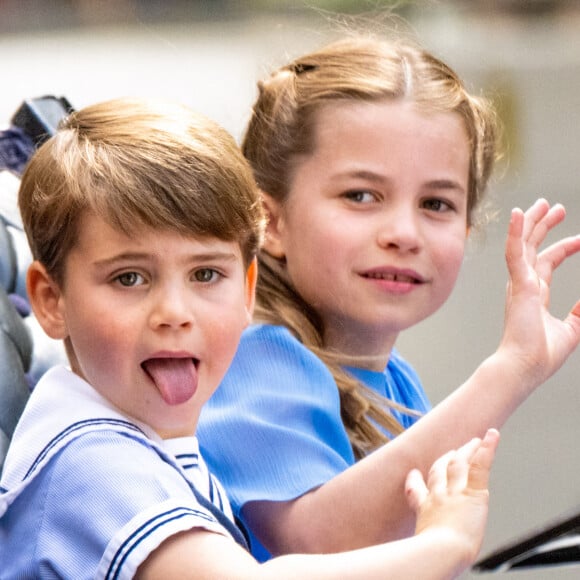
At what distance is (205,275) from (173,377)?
6 cm

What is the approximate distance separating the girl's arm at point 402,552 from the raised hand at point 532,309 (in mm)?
125

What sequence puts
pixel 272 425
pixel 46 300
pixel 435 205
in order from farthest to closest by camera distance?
pixel 435 205
pixel 272 425
pixel 46 300

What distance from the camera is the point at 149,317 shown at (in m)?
0.77

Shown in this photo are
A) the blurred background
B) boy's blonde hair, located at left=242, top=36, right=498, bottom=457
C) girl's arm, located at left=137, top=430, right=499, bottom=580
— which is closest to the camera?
girl's arm, located at left=137, top=430, right=499, bottom=580

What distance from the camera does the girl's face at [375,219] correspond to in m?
1.00

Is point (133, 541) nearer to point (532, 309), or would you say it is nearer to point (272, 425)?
point (272, 425)

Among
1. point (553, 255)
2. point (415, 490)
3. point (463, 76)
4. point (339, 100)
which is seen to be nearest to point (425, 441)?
point (415, 490)

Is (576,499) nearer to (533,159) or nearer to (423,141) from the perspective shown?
(423,141)

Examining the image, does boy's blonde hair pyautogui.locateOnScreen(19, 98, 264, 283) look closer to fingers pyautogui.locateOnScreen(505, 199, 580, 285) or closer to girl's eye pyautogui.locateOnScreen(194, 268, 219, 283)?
girl's eye pyautogui.locateOnScreen(194, 268, 219, 283)

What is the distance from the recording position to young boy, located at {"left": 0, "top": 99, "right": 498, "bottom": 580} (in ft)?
2.42

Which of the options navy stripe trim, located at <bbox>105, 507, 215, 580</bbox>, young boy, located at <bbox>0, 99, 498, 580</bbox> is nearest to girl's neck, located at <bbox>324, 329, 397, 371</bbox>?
young boy, located at <bbox>0, 99, 498, 580</bbox>

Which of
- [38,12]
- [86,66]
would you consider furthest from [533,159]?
[38,12]

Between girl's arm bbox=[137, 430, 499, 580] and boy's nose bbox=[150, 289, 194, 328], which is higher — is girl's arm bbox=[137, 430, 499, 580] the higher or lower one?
the lower one

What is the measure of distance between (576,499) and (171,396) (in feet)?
5.85
